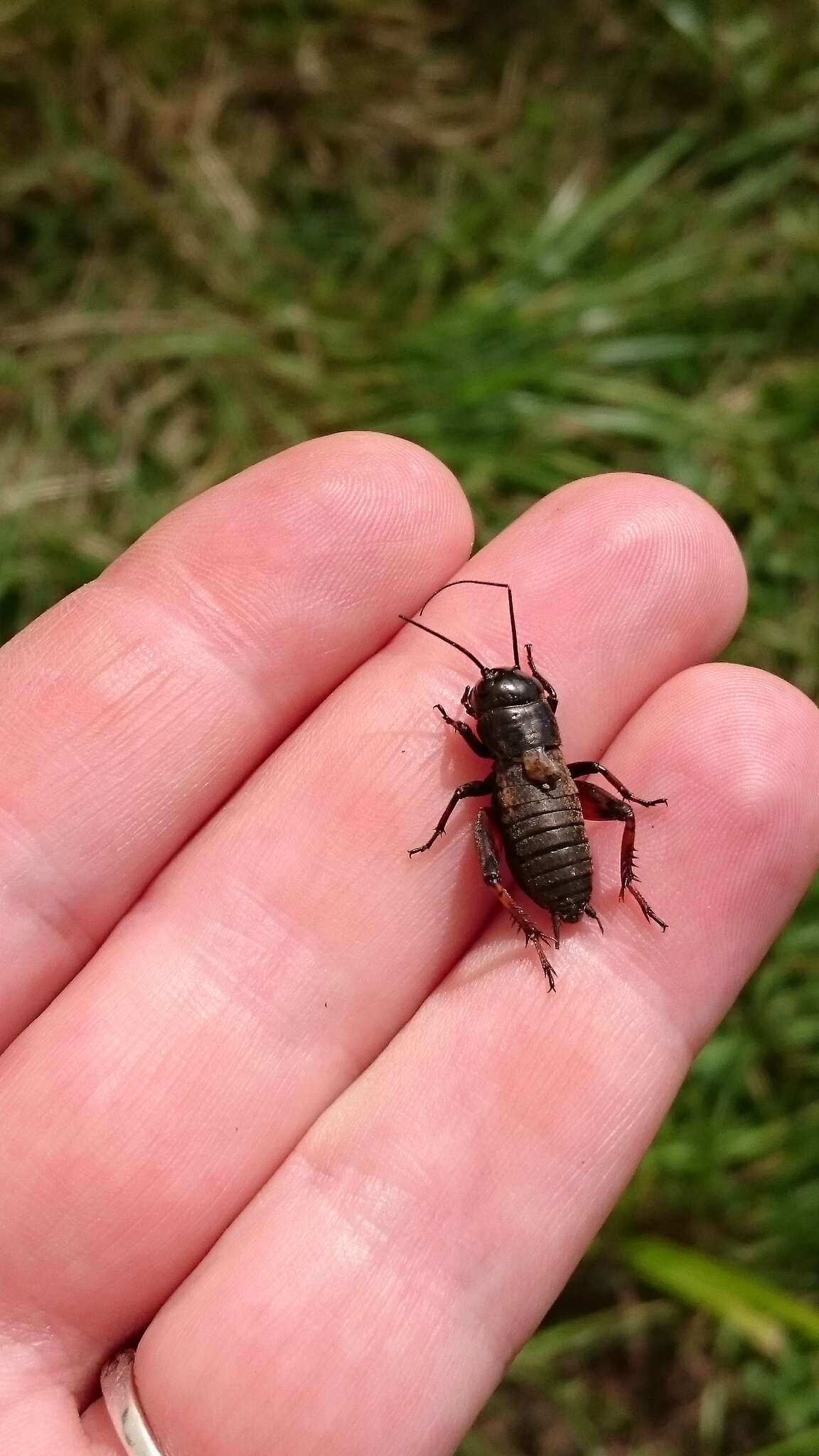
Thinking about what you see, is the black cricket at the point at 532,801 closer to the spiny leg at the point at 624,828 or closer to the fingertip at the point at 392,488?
the spiny leg at the point at 624,828

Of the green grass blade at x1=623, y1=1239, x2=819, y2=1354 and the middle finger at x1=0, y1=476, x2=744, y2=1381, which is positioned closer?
the middle finger at x1=0, y1=476, x2=744, y2=1381

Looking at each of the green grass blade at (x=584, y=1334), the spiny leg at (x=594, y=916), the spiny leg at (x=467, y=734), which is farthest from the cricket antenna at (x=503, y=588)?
the green grass blade at (x=584, y=1334)

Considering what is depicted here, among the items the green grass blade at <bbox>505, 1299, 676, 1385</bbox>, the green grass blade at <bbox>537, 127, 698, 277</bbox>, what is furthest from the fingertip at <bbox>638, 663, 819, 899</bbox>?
the green grass blade at <bbox>537, 127, 698, 277</bbox>

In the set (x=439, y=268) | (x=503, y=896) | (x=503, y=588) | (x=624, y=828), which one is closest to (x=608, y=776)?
(x=624, y=828)

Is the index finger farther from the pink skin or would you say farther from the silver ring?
the silver ring

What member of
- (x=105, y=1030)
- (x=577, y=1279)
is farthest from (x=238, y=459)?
(x=577, y=1279)

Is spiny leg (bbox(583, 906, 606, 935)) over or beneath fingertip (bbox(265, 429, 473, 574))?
beneath

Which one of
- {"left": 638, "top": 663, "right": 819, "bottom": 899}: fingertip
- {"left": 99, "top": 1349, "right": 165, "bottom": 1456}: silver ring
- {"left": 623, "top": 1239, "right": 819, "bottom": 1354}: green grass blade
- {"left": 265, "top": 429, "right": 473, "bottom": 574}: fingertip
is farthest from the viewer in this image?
{"left": 623, "top": 1239, "right": 819, "bottom": 1354}: green grass blade
